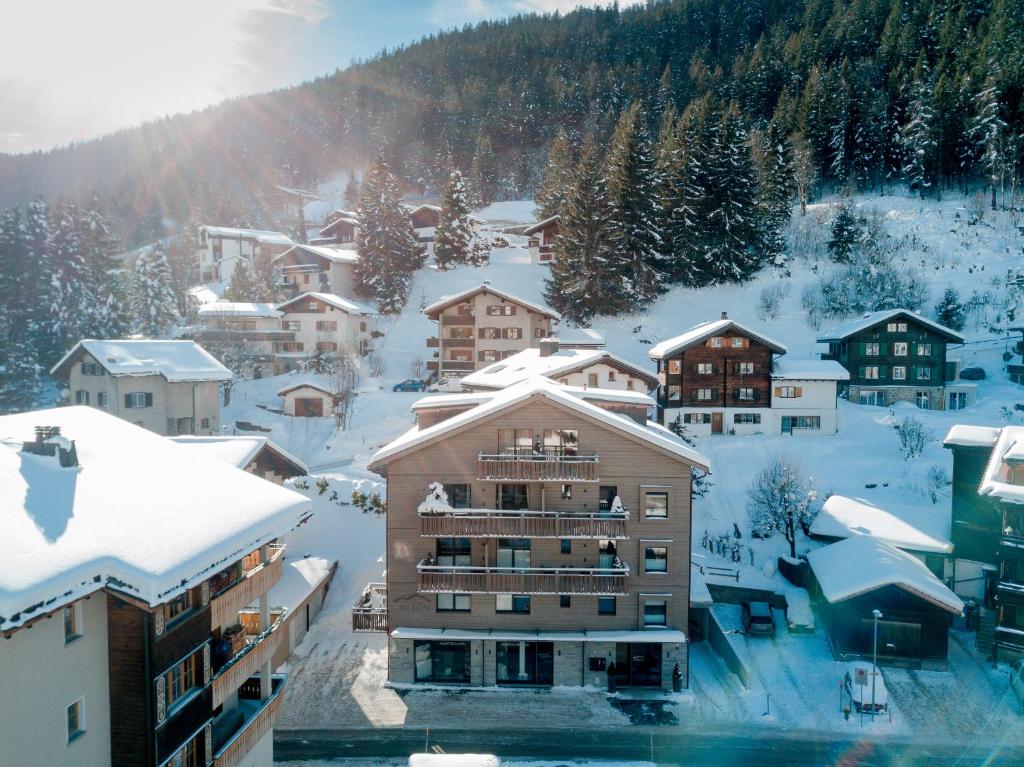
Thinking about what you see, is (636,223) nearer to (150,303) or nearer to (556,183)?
(556,183)

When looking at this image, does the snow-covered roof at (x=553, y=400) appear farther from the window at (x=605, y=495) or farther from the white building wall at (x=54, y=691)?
the white building wall at (x=54, y=691)

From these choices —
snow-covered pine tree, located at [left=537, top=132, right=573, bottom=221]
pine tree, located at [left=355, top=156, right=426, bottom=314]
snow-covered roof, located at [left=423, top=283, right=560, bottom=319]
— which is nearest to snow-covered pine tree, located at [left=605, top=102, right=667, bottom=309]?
snow-covered roof, located at [left=423, top=283, right=560, bottom=319]

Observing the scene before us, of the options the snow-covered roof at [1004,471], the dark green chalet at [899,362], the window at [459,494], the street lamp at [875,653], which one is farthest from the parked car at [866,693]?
the dark green chalet at [899,362]

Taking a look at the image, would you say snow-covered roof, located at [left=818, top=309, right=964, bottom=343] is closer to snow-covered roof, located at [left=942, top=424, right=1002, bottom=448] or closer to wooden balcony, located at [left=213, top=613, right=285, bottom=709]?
snow-covered roof, located at [left=942, top=424, right=1002, bottom=448]

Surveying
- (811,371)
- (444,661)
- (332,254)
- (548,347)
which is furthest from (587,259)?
(444,661)

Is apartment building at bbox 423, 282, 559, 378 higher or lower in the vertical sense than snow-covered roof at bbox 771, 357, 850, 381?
A: higher

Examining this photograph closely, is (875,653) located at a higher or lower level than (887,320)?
lower

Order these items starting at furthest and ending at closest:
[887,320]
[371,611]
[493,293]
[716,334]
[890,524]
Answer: [493,293], [887,320], [716,334], [890,524], [371,611]
